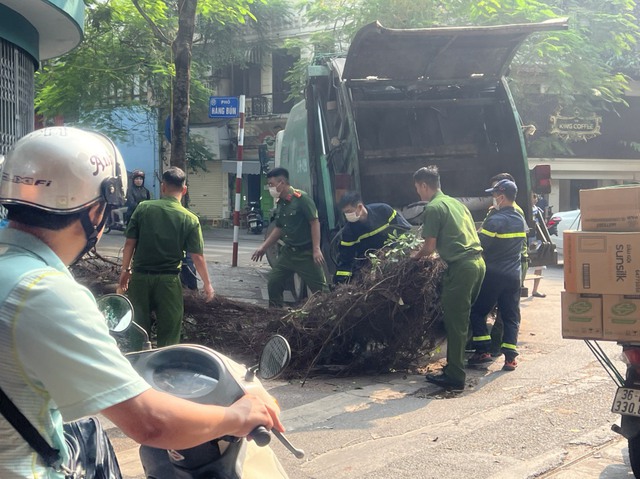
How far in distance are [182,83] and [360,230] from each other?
9.65ft

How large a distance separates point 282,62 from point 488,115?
1949 cm

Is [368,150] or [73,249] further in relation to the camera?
[368,150]

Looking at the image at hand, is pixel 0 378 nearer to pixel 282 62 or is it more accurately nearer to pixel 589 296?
pixel 589 296

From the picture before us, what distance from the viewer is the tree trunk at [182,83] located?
29.1 ft

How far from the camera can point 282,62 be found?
27703 mm

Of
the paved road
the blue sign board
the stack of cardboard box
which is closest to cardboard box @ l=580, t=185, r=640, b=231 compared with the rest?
the stack of cardboard box

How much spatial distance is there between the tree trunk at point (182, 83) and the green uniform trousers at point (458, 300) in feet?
12.5

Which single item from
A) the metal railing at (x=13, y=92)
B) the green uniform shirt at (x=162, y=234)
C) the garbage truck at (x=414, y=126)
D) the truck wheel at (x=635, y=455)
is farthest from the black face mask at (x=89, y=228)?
the garbage truck at (x=414, y=126)

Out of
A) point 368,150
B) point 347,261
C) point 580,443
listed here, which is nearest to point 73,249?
point 580,443

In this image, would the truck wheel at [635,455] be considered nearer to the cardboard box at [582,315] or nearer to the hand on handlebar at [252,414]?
the cardboard box at [582,315]

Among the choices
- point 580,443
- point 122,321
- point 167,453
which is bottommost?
point 580,443

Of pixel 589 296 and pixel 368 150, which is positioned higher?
pixel 368 150

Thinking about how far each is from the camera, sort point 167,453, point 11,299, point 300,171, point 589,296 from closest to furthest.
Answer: point 11,299, point 167,453, point 589,296, point 300,171

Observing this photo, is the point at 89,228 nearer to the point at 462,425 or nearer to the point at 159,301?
the point at 462,425
